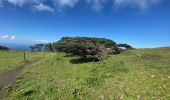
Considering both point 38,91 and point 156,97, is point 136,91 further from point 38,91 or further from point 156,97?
point 38,91

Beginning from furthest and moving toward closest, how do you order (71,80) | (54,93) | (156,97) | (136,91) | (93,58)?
1. (93,58)
2. (71,80)
3. (54,93)
4. (136,91)
5. (156,97)

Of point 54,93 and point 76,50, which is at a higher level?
point 76,50

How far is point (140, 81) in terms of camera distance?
39.5ft

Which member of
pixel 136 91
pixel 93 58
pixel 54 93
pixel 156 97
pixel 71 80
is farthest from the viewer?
pixel 93 58

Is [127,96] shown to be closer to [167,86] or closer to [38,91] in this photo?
[167,86]

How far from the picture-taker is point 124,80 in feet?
41.2

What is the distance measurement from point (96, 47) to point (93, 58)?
4.94 ft

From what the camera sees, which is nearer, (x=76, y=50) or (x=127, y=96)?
(x=127, y=96)

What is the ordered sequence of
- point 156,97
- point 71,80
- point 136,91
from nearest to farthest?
point 156,97, point 136,91, point 71,80

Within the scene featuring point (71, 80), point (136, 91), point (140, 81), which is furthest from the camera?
point (71, 80)

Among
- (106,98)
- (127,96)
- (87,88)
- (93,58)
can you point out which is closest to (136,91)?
(127,96)

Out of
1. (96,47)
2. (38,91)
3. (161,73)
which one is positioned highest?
(96,47)

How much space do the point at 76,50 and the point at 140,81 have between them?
40.9ft

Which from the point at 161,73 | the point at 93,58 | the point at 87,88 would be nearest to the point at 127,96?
the point at 87,88
